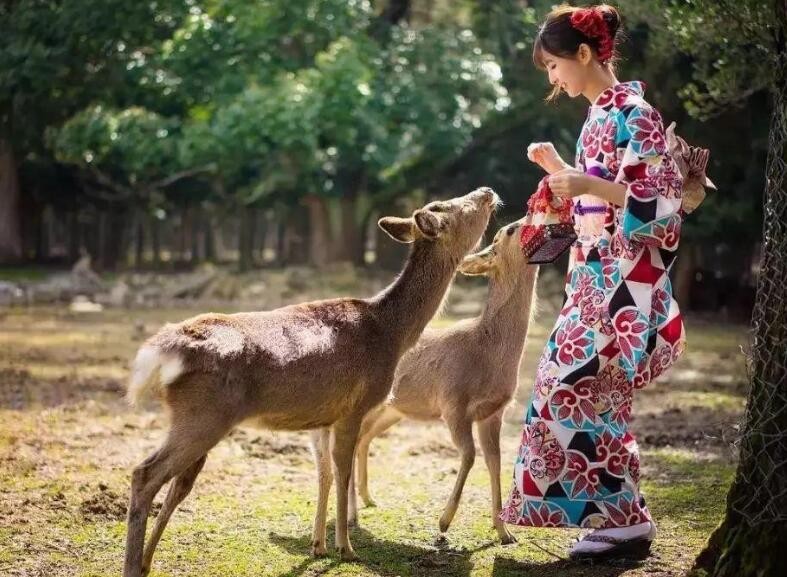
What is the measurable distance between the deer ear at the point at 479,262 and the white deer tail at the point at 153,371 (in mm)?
1943

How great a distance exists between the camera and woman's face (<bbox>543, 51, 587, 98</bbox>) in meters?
4.84

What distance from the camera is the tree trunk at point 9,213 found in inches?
1148

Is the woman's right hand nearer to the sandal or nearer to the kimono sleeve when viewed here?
the kimono sleeve

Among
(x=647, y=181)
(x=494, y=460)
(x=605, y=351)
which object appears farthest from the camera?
(x=494, y=460)

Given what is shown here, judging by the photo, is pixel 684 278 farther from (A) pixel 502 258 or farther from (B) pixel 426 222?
(B) pixel 426 222

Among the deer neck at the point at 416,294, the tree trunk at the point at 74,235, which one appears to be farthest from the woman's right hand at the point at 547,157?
the tree trunk at the point at 74,235

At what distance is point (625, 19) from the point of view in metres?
11.3

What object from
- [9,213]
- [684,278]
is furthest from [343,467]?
[9,213]

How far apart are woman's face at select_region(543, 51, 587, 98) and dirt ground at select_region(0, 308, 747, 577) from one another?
61.0 inches

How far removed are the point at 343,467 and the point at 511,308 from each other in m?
1.43

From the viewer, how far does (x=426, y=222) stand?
17.9 ft

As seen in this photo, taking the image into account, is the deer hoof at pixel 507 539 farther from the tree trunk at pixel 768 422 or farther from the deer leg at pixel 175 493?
the deer leg at pixel 175 493

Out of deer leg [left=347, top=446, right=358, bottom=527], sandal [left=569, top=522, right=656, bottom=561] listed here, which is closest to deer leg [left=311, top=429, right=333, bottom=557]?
deer leg [left=347, top=446, right=358, bottom=527]

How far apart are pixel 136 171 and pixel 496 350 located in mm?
22027
